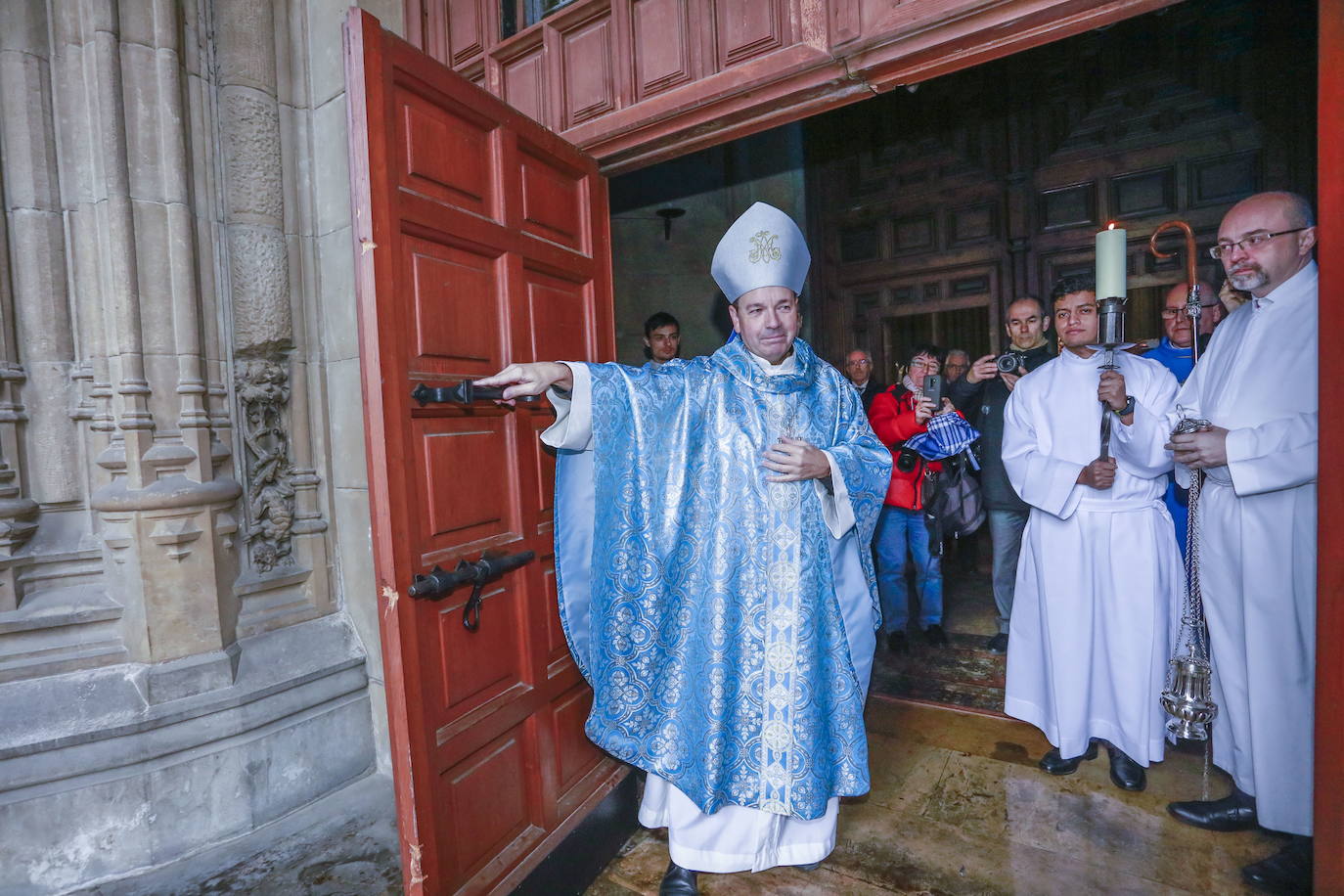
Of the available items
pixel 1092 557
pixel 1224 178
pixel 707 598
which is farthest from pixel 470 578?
pixel 1224 178

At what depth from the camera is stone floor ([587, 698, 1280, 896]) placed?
6.52 ft

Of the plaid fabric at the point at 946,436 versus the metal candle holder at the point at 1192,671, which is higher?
the plaid fabric at the point at 946,436

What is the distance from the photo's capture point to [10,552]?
215 cm

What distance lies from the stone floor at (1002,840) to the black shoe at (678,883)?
6cm

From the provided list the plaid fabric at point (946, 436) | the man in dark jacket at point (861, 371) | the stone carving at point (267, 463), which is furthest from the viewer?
the man in dark jacket at point (861, 371)

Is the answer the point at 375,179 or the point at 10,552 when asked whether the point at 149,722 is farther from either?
the point at 375,179

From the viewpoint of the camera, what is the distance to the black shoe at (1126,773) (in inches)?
94.4

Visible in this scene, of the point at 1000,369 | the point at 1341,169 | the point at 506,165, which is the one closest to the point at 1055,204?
the point at 1000,369

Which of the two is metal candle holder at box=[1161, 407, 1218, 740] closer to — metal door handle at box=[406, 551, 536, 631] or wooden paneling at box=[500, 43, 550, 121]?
metal door handle at box=[406, 551, 536, 631]

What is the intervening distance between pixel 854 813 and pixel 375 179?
2483 millimetres

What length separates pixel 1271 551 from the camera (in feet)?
6.41

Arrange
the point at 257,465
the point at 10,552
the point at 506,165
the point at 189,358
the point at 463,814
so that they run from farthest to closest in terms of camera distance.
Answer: the point at 257,465
the point at 189,358
the point at 10,552
the point at 506,165
the point at 463,814

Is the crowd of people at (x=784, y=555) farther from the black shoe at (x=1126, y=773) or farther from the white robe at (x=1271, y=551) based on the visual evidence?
the black shoe at (x=1126, y=773)

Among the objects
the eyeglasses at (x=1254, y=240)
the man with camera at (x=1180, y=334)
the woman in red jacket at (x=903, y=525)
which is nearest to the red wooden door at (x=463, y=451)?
the eyeglasses at (x=1254, y=240)
